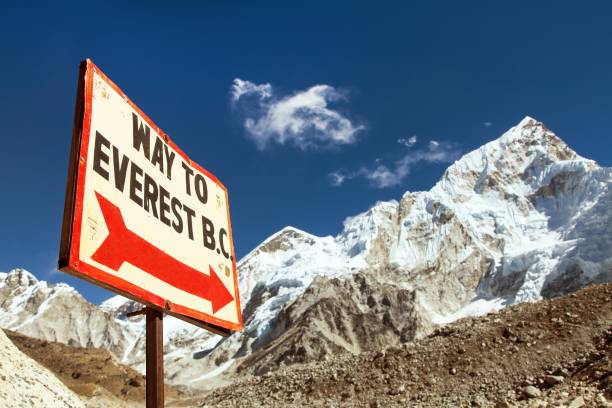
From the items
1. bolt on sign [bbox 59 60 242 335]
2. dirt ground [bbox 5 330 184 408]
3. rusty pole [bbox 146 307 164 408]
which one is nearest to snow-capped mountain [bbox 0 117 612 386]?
dirt ground [bbox 5 330 184 408]

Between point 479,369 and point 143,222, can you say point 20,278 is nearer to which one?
point 479,369

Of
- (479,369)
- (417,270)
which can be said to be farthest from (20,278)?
(479,369)

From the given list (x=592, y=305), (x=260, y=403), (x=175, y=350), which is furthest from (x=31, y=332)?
(x=592, y=305)

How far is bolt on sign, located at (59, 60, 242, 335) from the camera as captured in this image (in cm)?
331

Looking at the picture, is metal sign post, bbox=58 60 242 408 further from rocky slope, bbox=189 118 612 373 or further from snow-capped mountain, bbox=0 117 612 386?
snow-capped mountain, bbox=0 117 612 386

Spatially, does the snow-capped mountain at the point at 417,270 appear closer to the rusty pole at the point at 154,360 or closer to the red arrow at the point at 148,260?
the red arrow at the point at 148,260

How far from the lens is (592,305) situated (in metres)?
22.2

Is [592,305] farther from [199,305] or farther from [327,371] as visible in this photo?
[199,305]

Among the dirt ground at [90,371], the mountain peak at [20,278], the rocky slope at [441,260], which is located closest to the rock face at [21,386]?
the dirt ground at [90,371]

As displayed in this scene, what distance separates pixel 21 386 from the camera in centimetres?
1005

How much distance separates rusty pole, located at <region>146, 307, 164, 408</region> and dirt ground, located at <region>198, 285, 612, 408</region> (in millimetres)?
15516

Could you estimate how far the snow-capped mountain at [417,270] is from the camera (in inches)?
4427

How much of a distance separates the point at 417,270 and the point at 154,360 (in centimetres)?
15568

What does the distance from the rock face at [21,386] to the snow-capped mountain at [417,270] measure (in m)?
84.6
